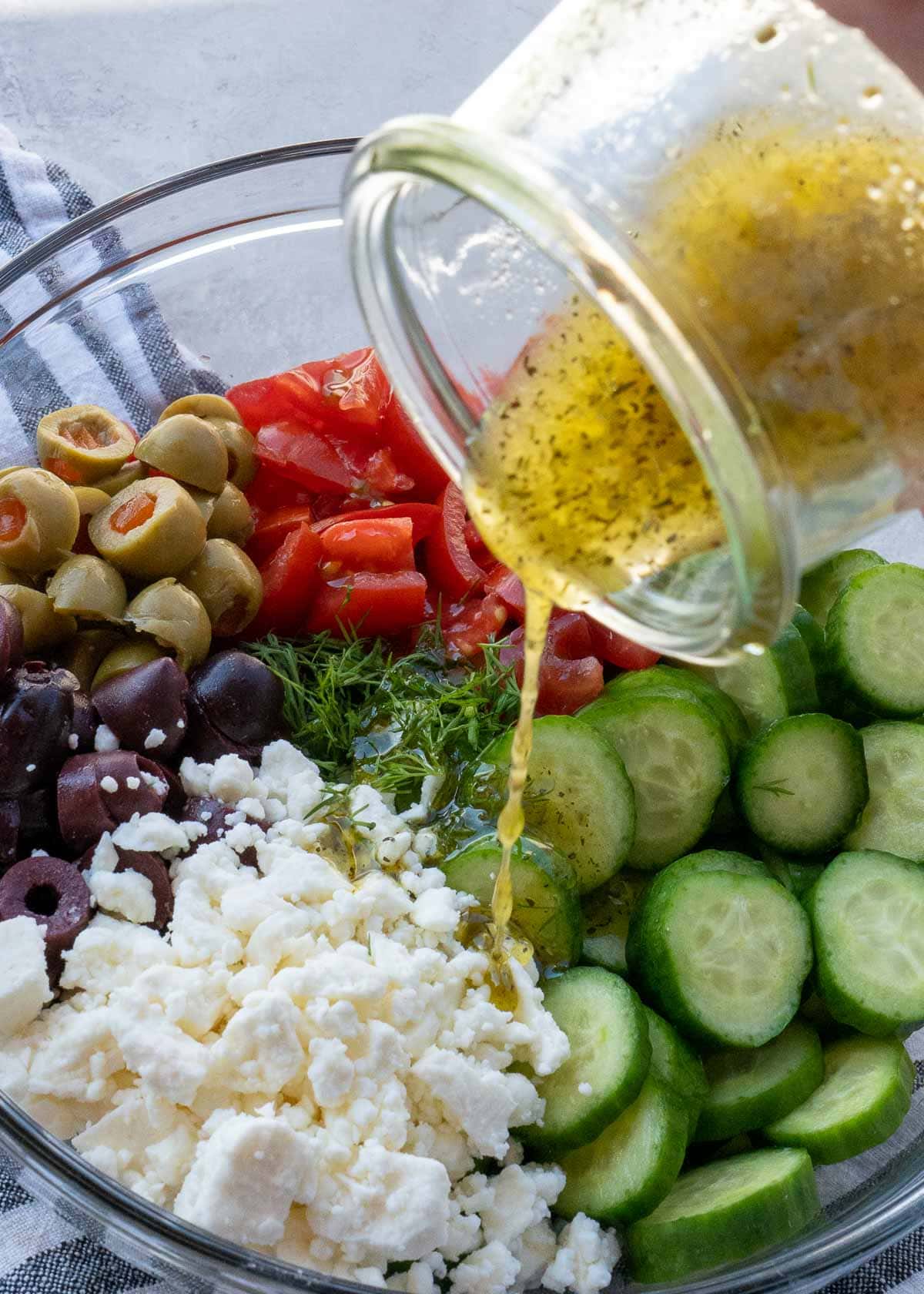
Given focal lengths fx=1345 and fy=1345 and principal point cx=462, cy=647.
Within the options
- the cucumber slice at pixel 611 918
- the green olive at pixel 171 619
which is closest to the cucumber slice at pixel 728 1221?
the cucumber slice at pixel 611 918

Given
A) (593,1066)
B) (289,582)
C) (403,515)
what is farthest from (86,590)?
(593,1066)

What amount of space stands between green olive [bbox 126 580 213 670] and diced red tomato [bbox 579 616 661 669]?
731 millimetres

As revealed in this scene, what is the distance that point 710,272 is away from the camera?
4.24 ft

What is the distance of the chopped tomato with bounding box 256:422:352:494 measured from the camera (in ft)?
8.84

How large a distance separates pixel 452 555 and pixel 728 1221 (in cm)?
133

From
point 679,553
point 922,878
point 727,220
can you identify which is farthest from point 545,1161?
point 727,220

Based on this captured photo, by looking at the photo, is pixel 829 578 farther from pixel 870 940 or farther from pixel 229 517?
pixel 229 517

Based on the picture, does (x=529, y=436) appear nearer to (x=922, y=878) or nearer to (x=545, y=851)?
(x=545, y=851)

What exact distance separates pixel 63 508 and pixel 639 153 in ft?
4.52

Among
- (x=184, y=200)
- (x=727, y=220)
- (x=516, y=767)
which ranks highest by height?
(x=727, y=220)

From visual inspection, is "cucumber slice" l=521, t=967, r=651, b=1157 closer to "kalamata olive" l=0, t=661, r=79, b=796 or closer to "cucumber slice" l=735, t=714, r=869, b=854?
"cucumber slice" l=735, t=714, r=869, b=854

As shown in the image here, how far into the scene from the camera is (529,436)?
5.12ft

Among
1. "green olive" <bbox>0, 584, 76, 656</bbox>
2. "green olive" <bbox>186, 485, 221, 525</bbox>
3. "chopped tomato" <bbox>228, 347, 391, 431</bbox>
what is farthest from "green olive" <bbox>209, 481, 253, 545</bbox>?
"green olive" <bbox>0, 584, 76, 656</bbox>

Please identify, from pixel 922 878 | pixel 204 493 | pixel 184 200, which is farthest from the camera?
pixel 184 200
